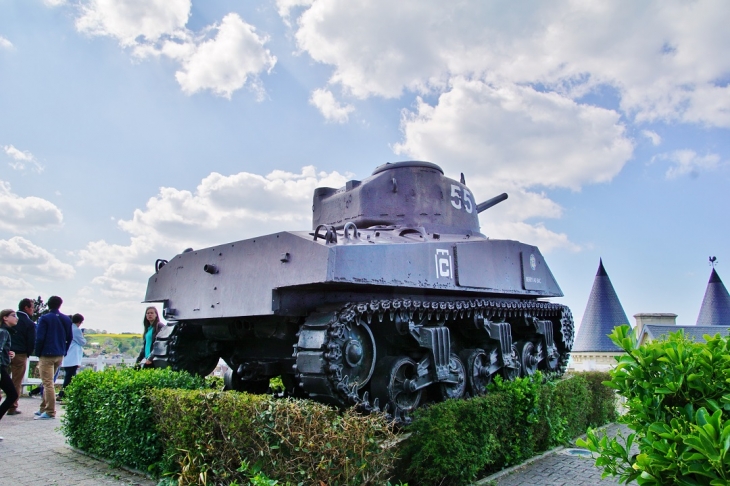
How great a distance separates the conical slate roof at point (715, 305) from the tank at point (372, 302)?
61.8 feet

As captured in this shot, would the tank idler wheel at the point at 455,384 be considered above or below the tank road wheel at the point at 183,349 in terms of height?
below

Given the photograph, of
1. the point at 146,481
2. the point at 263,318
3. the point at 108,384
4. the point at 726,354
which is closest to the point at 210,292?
the point at 263,318

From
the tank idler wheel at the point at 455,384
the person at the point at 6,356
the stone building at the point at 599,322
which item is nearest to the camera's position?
the tank idler wheel at the point at 455,384

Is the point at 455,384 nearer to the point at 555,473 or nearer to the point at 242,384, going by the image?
the point at 555,473

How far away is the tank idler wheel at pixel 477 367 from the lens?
8.09 metres

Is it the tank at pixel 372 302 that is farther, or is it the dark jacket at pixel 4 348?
the dark jacket at pixel 4 348

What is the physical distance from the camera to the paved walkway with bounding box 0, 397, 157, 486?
588 cm

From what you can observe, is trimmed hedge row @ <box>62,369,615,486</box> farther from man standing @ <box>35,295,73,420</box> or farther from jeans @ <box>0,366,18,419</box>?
man standing @ <box>35,295,73,420</box>

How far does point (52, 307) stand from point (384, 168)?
620 cm

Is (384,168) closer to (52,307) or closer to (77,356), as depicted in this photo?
(52,307)

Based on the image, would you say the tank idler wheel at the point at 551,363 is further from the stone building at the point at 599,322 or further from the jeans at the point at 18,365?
the stone building at the point at 599,322

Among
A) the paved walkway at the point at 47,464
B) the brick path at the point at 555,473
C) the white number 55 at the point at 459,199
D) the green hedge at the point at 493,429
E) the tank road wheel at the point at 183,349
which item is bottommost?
the brick path at the point at 555,473

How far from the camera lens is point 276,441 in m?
4.55

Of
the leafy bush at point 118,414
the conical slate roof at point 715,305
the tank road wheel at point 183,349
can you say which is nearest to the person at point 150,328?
the tank road wheel at point 183,349
